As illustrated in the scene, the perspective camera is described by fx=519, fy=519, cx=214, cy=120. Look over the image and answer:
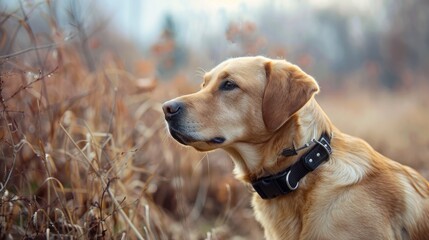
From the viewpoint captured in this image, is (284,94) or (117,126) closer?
(284,94)

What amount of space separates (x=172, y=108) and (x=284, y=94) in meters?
0.68

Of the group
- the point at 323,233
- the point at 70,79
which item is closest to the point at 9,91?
the point at 70,79

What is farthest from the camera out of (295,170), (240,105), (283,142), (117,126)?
(117,126)

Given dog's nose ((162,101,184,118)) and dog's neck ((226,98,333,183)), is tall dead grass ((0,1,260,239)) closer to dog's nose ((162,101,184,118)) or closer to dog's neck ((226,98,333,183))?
dog's nose ((162,101,184,118))

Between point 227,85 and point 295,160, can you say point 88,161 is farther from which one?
point 295,160

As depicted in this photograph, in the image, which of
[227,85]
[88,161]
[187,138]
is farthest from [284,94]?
[88,161]

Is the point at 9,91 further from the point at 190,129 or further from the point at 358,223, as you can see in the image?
the point at 358,223

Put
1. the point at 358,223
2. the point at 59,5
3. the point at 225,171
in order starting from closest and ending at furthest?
the point at 358,223
the point at 59,5
the point at 225,171

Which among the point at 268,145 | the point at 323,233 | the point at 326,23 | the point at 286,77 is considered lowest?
the point at 326,23

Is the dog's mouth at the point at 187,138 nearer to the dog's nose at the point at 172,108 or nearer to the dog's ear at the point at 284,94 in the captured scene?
the dog's nose at the point at 172,108

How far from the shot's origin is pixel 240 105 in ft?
10.7

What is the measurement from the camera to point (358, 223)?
2.81 meters

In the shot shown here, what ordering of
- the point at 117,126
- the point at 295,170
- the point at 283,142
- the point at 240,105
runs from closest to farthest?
the point at 295,170 < the point at 283,142 < the point at 240,105 < the point at 117,126

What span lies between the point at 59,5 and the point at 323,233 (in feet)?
10.7
